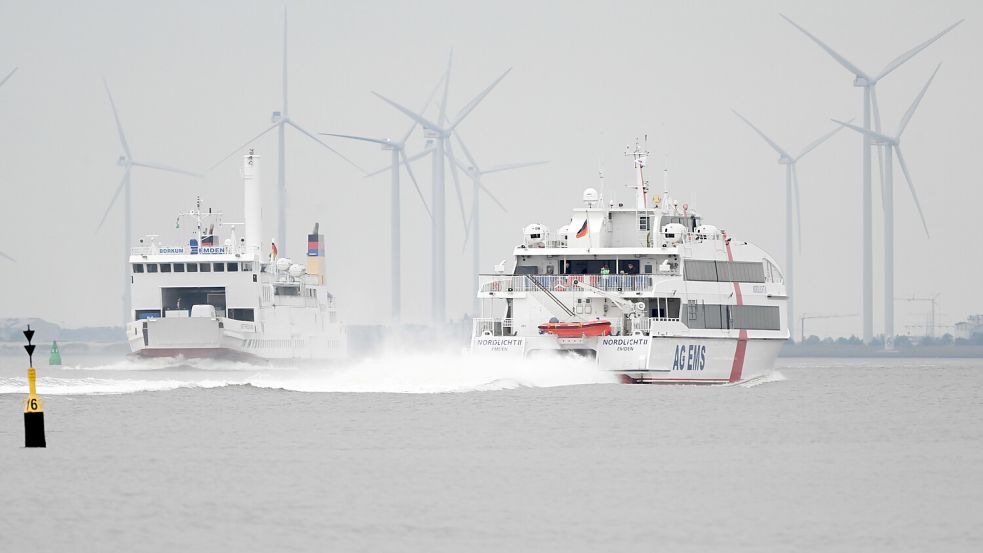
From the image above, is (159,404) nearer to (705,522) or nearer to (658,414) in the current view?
(658,414)

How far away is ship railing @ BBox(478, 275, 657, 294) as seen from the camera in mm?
69625

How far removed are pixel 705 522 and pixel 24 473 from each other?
47.9 feet

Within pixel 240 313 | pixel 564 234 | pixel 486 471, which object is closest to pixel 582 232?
pixel 564 234

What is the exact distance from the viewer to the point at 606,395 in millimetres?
63594

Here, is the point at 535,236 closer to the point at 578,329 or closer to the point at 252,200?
the point at 578,329

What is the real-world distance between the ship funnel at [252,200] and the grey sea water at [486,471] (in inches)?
2345

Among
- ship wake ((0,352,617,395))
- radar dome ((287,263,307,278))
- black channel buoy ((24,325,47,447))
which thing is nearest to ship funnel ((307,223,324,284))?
radar dome ((287,263,307,278))

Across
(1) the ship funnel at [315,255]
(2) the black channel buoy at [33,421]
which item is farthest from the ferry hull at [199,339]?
(2) the black channel buoy at [33,421]

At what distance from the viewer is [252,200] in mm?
127438

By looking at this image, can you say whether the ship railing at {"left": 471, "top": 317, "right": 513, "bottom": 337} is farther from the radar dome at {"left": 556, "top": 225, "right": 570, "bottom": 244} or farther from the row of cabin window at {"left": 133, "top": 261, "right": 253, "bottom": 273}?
the row of cabin window at {"left": 133, "top": 261, "right": 253, "bottom": 273}

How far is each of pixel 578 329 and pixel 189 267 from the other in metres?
52.0

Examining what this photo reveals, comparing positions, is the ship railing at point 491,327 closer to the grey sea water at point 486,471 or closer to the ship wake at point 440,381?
the ship wake at point 440,381

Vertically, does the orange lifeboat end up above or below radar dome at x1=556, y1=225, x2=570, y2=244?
below

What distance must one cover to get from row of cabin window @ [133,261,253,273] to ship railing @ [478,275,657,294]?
46.0 meters
